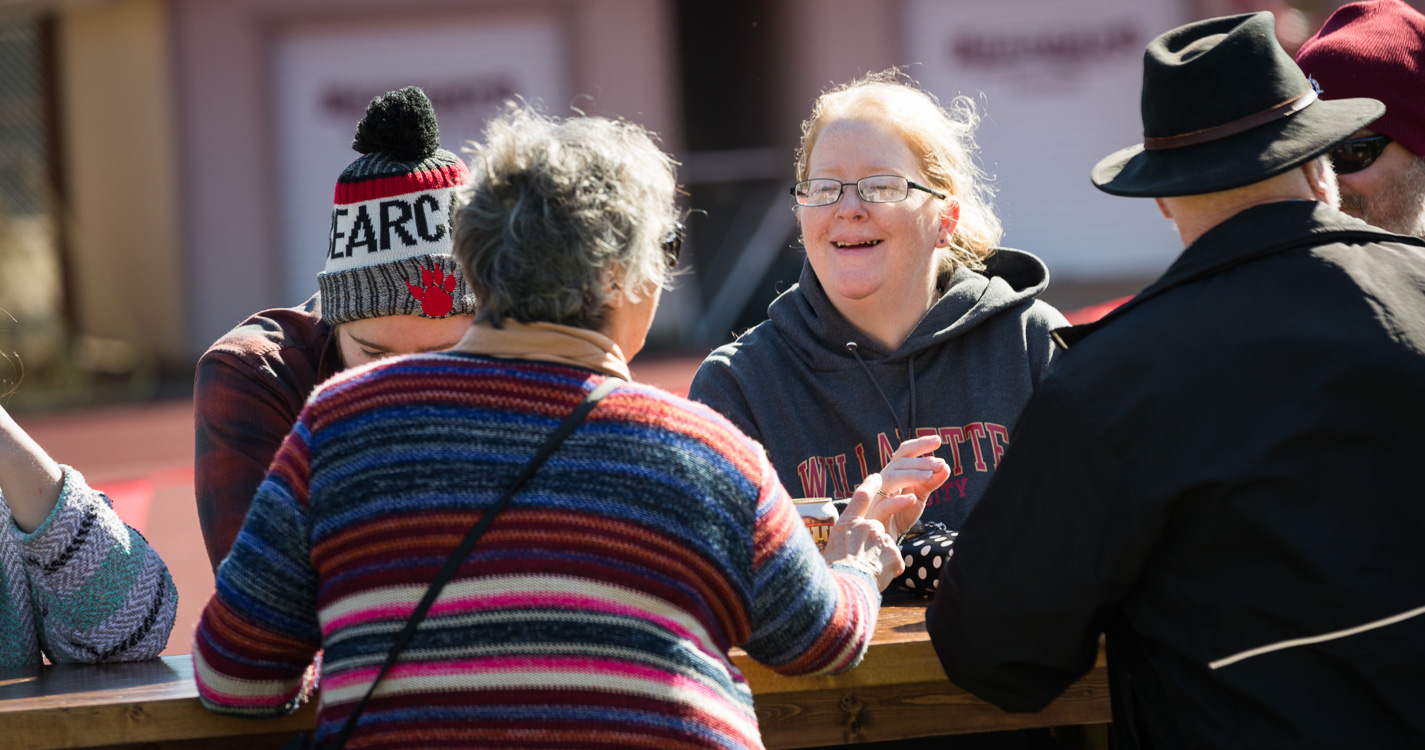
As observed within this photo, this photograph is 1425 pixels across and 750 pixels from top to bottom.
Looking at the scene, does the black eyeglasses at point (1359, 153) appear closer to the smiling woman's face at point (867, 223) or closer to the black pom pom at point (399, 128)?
the smiling woman's face at point (867, 223)

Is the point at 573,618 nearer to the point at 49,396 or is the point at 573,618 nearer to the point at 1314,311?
the point at 1314,311

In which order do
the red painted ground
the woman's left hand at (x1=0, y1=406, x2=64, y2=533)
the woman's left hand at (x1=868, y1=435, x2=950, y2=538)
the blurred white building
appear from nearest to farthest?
the woman's left hand at (x1=0, y1=406, x2=64, y2=533), the woman's left hand at (x1=868, y1=435, x2=950, y2=538), the red painted ground, the blurred white building

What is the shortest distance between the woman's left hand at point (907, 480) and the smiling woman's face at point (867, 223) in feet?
2.30

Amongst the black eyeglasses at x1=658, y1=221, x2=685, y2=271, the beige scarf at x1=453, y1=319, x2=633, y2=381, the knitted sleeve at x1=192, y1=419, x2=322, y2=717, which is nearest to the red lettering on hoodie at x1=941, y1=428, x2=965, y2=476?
the black eyeglasses at x1=658, y1=221, x2=685, y2=271

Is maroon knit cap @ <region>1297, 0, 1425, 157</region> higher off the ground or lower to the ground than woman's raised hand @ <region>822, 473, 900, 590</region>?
higher

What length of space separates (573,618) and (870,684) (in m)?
0.56

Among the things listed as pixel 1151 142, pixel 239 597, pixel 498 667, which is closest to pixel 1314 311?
pixel 1151 142

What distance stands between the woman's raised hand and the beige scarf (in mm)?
572

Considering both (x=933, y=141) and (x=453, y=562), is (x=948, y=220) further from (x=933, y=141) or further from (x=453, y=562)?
(x=453, y=562)

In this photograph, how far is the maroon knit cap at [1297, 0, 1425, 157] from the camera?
2.99m

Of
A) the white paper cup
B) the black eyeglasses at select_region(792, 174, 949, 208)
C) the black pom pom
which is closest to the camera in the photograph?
the white paper cup

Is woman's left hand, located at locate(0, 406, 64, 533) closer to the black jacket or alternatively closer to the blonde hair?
the black jacket

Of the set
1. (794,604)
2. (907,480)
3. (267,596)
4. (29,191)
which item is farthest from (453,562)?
(29,191)

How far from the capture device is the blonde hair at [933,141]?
9.45 ft
